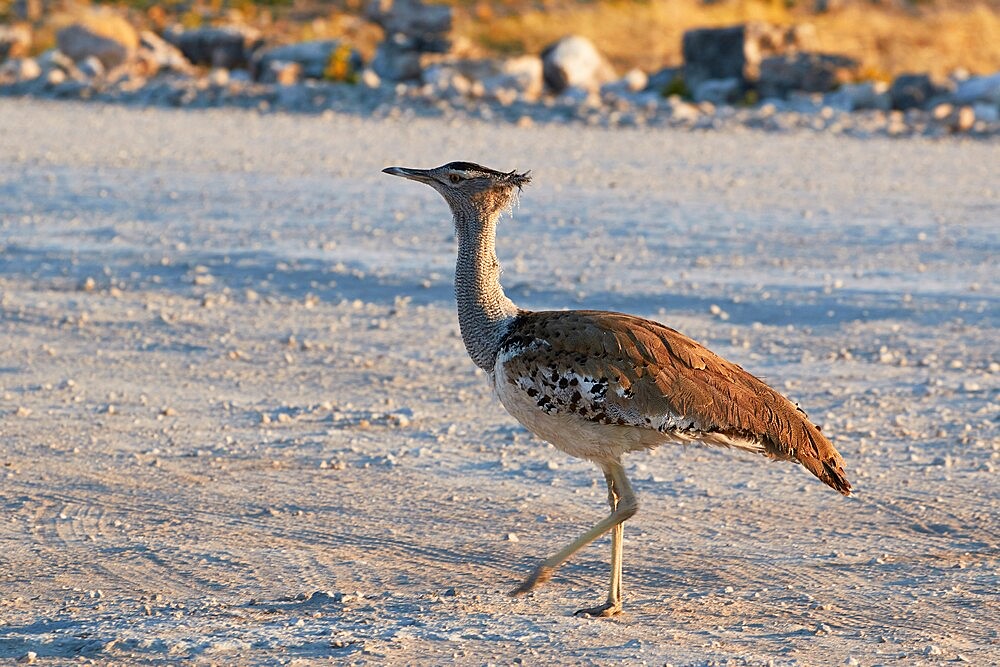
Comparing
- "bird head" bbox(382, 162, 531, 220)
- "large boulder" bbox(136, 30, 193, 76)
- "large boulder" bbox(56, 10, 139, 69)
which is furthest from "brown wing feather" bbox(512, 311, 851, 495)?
"large boulder" bbox(56, 10, 139, 69)

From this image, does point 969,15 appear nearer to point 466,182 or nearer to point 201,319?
point 201,319

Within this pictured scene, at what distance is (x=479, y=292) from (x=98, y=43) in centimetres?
2955

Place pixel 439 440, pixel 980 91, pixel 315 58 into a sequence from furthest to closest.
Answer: pixel 315 58
pixel 980 91
pixel 439 440

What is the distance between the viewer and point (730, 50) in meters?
27.3

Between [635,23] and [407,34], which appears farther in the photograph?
[635,23]

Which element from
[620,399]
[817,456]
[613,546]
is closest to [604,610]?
[613,546]

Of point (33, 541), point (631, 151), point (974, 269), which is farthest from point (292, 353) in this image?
point (631, 151)

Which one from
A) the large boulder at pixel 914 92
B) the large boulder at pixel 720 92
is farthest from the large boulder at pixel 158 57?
the large boulder at pixel 914 92

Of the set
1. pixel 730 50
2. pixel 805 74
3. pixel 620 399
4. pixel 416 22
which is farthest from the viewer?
pixel 416 22

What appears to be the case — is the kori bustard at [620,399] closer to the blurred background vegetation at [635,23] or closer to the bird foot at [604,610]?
the bird foot at [604,610]

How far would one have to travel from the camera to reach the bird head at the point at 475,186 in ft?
17.1

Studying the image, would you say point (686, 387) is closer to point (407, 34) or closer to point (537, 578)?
point (537, 578)

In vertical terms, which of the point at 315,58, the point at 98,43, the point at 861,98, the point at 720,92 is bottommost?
the point at 98,43

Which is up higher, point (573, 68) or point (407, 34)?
point (407, 34)
